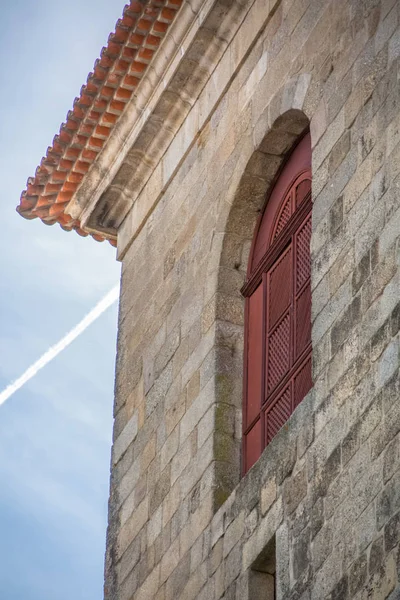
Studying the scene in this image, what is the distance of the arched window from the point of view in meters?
11.9

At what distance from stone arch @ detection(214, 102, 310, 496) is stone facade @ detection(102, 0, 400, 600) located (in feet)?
0.04

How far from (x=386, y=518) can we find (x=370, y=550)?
197 millimetres

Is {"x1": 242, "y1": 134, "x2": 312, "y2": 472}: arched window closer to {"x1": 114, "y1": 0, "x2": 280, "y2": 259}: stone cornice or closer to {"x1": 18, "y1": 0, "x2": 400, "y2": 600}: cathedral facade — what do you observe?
{"x1": 18, "y1": 0, "x2": 400, "y2": 600}: cathedral facade

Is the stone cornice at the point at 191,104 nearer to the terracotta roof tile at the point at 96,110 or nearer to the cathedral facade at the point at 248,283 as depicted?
the cathedral facade at the point at 248,283

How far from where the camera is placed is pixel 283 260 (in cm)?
1266

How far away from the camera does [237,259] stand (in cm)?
1321

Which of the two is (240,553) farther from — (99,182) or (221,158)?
(99,182)

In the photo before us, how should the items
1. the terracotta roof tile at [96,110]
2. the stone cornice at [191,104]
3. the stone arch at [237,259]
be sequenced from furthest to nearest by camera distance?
the terracotta roof tile at [96,110]
the stone cornice at [191,104]
the stone arch at [237,259]

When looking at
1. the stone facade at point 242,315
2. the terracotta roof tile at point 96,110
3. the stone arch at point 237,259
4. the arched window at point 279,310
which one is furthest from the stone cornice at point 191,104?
the arched window at point 279,310

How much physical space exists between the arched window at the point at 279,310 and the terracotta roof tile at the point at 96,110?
6.28 feet

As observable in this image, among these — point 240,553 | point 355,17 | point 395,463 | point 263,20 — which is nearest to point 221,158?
point 263,20

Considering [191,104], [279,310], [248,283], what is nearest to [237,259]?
[248,283]

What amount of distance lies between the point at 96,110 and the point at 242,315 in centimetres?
285

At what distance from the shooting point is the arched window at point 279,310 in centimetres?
1190
